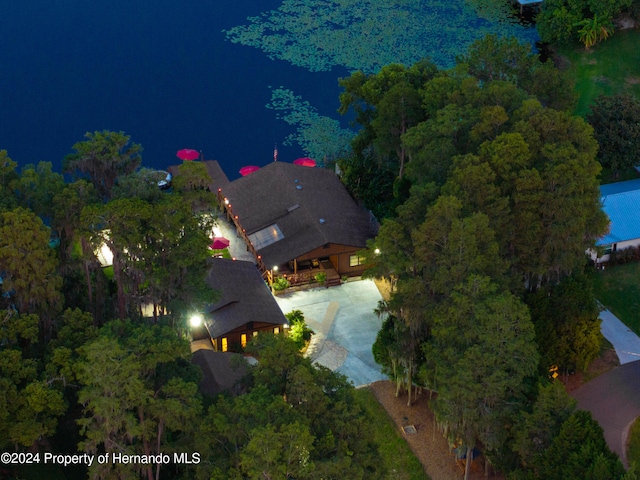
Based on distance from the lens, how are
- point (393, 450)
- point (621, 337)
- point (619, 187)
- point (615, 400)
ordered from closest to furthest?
1. point (393, 450)
2. point (615, 400)
3. point (621, 337)
4. point (619, 187)

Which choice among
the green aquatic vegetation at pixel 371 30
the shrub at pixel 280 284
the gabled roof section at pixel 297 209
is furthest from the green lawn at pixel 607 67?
the shrub at pixel 280 284

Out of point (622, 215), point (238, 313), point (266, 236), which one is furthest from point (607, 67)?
point (238, 313)

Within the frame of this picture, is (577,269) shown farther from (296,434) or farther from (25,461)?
(25,461)

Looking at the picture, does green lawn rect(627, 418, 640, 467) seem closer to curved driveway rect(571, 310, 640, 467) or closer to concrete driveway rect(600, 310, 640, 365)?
curved driveway rect(571, 310, 640, 467)

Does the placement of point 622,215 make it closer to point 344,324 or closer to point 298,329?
point 344,324

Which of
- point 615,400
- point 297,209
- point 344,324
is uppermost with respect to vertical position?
point 297,209

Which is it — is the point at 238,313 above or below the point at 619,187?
below

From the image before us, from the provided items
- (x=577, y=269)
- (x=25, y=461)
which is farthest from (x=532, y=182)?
(x=25, y=461)

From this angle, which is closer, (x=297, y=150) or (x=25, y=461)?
(x=25, y=461)
